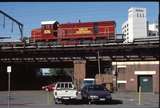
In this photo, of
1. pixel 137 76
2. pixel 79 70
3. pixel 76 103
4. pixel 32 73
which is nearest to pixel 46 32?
pixel 79 70

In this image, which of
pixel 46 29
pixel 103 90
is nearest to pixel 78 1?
pixel 103 90

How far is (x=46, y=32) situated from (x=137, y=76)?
16459 mm

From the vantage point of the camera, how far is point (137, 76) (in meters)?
73.0

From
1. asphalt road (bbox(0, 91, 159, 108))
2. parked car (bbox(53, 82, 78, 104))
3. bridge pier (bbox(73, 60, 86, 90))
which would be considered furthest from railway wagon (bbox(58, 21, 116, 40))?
→ parked car (bbox(53, 82, 78, 104))

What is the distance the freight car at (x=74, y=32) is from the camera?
248 feet

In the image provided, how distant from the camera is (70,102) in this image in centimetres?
4103

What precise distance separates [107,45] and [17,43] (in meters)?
14.9

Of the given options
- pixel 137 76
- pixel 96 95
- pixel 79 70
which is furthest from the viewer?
pixel 79 70

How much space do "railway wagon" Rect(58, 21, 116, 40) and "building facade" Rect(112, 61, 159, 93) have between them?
519 centimetres

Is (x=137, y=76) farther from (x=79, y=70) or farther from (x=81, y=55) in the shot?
(x=79, y=70)

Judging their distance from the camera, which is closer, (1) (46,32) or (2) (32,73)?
(1) (46,32)

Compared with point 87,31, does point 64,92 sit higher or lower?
lower

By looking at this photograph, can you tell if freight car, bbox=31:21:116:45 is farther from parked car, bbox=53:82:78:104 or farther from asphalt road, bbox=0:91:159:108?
parked car, bbox=53:82:78:104

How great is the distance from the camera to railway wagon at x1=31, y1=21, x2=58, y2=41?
7862cm
